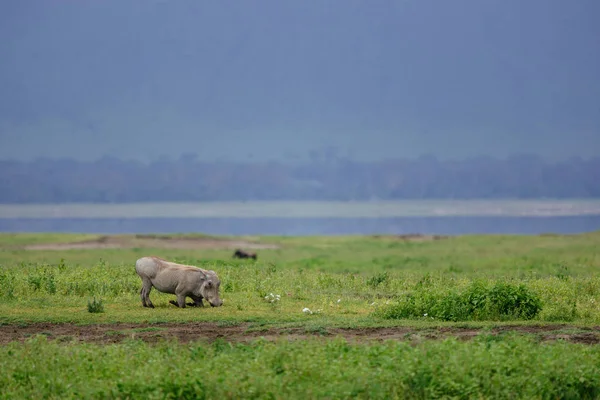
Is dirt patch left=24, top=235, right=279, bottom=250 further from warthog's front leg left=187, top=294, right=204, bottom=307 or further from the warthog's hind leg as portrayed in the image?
warthog's front leg left=187, top=294, right=204, bottom=307

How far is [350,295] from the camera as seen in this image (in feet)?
88.6

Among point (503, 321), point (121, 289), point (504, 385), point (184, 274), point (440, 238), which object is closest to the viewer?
point (504, 385)

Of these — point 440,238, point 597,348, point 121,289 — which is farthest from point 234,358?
point 440,238

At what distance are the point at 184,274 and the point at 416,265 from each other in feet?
75.5

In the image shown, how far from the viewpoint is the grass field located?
13.9 metres

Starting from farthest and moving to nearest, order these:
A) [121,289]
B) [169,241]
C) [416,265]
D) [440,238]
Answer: [440,238] < [169,241] < [416,265] < [121,289]

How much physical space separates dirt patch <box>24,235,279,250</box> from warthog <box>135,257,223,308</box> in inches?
1440

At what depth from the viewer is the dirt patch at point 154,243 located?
61.1 meters

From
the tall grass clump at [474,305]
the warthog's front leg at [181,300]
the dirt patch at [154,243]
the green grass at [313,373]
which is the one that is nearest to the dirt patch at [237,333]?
the tall grass clump at [474,305]

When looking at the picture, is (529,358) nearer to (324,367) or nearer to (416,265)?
(324,367)

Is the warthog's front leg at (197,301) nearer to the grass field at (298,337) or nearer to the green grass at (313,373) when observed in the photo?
the grass field at (298,337)

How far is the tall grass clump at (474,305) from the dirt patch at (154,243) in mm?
40525

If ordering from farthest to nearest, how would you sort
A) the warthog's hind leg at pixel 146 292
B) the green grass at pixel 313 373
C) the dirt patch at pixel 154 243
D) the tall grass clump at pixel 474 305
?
Result: the dirt patch at pixel 154 243, the warthog's hind leg at pixel 146 292, the tall grass clump at pixel 474 305, the green grass at pixel 313 373

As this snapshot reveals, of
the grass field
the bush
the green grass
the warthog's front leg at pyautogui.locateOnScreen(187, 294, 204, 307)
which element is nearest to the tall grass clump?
the grass field
